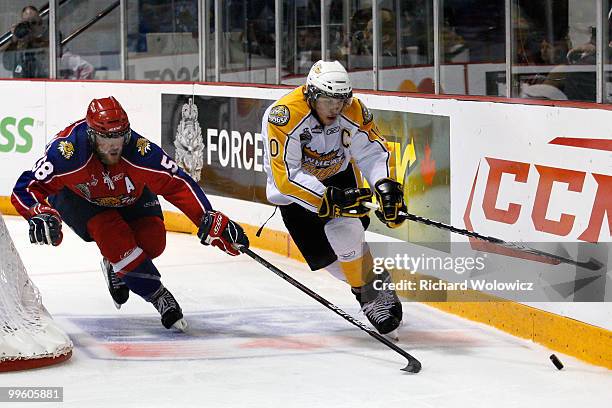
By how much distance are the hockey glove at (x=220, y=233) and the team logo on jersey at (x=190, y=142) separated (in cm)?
322

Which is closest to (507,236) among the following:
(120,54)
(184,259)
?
(184,259)

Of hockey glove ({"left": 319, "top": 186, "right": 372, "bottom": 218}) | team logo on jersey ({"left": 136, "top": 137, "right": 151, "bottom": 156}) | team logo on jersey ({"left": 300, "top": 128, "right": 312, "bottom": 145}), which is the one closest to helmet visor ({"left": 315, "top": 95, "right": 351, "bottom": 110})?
team logo on jersey ({"left": 300, "top": 128, "right": 312, "bottom": 145})

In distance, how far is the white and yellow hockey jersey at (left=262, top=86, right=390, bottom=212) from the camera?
16.2 feet

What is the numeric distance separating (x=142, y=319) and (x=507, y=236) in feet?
5.33

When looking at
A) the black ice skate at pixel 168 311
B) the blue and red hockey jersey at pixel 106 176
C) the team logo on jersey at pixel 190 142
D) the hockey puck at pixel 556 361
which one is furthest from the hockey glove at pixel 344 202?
the team logo on jersey at pixel 190 142

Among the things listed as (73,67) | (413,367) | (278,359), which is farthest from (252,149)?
(413,367)

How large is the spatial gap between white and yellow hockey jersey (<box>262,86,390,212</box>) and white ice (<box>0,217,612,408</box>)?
609 mm

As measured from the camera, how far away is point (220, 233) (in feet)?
15.9

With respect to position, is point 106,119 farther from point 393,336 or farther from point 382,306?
point 393,336

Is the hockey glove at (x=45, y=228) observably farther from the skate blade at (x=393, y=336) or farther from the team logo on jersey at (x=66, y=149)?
the skate blade at (x=393, y=336)

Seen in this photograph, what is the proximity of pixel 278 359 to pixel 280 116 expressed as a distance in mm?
962

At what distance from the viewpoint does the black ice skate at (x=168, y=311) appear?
522 cm

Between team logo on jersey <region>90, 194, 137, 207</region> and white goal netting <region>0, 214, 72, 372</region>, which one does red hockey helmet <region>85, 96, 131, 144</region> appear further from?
white goal netting <region>0, 214, 72, 372</region>

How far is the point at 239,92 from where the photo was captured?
7.74m
